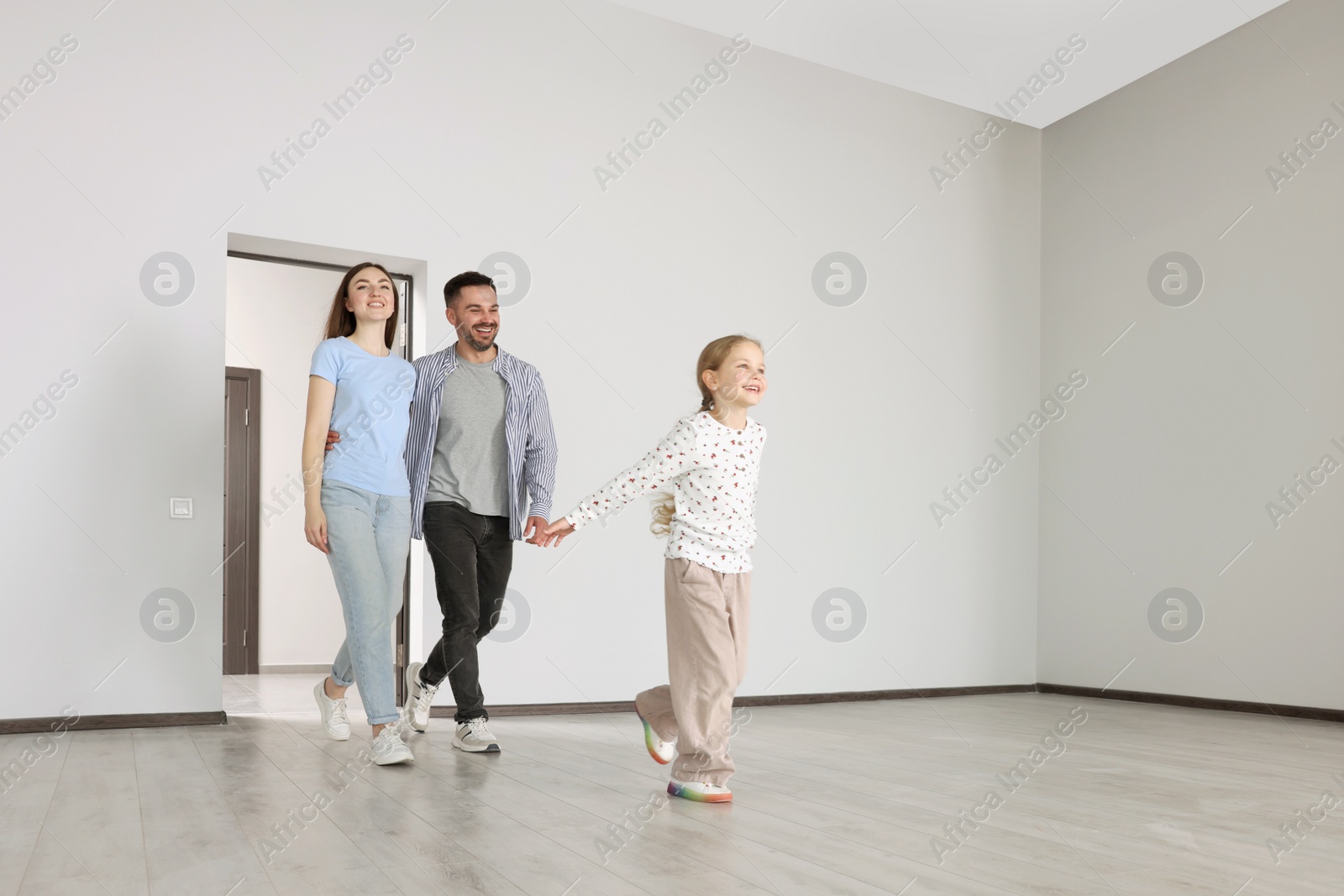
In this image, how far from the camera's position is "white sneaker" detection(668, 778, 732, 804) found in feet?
7.77

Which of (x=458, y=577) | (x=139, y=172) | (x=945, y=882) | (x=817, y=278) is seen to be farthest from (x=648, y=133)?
(x=945, y=882)

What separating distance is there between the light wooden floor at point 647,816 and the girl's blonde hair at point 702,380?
2.14 ft

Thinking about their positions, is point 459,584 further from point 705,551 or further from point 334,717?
point 705,551

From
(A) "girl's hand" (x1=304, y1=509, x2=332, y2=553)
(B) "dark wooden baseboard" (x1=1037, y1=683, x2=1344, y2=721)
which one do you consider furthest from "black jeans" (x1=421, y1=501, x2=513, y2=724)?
(B) "dark wooden baseboard" (x1=1037, y1=683, x2=1344, y2=721)

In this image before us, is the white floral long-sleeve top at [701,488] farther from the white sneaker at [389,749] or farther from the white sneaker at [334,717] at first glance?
the white sneaker at [334,717]

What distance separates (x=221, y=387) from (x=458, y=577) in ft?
4.36

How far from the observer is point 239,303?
643 centimetres

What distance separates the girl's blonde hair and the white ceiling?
8.16 feet

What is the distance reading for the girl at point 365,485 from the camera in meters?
2.74

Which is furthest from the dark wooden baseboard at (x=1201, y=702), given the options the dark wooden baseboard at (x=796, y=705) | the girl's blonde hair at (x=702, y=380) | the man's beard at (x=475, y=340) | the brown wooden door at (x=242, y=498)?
the brown wooden door at (x=242, y=498)

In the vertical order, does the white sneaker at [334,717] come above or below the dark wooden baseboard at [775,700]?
above

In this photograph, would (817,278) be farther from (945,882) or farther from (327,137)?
(945,882)

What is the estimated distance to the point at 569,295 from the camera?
436 cm

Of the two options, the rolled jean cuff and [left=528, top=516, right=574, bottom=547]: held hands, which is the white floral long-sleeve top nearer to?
[left=528, top=516, right=574, bottom=547]: held hands
